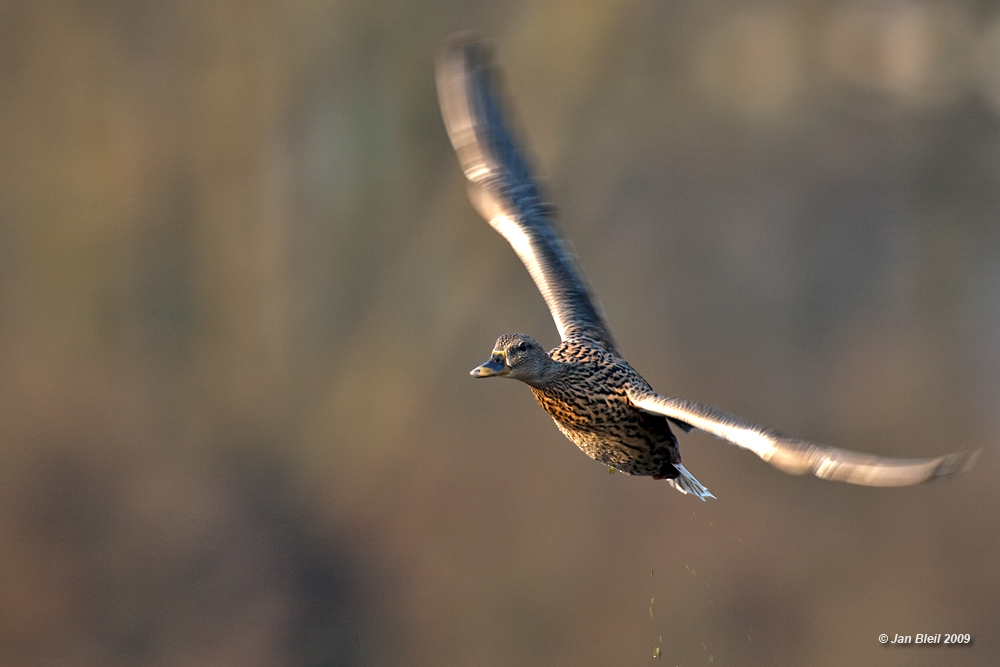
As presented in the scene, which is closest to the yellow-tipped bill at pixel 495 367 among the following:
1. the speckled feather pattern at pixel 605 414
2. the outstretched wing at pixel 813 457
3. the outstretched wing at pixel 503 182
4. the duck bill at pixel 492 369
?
the duck bill at pixel 492 369

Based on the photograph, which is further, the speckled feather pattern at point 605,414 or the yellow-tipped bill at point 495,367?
the speckled feather pattern at point 605,414

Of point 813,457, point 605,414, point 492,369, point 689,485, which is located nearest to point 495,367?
point 492,369

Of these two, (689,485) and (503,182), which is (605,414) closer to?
(689,485)

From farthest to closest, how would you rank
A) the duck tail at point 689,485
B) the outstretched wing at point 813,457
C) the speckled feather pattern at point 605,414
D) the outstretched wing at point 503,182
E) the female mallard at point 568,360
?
the outstretched wing at point 503,182 → the duck tail at point 689,485 → the speckled feather pattern at point 605,414 → the female mallard at point 568,360 → the outstretched wing at point 813,457

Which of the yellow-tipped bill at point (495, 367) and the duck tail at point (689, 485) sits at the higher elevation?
the yellow-tipped bill at point (495, 367)

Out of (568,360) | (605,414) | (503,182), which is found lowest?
(605,414)

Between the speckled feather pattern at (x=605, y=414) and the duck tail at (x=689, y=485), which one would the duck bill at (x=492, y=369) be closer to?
the speckled feather pattern at (x=605, y=414)

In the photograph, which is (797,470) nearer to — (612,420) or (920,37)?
(612,420)

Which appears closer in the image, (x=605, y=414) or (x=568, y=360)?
(x=605, y=414)
